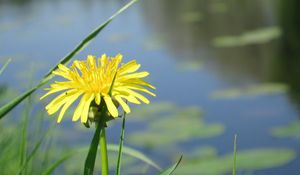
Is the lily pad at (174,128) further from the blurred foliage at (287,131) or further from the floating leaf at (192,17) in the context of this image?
the floating leaf at (192,17)

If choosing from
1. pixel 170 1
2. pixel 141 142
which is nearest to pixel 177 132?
pixel 141 142

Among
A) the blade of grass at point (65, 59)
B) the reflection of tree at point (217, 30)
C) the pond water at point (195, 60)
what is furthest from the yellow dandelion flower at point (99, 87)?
the reflection of tree at point (217, 30)

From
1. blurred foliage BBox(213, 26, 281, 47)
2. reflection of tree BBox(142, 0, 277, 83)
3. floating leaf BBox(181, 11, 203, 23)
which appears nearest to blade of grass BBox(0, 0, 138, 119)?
reflection of tree BBox(142, 0, 277, 83)

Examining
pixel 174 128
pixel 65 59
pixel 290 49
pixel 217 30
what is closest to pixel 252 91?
pixel 174 128

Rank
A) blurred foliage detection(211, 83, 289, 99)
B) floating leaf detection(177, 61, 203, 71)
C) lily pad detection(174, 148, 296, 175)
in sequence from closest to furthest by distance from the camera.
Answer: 1. lily pad detection(174, 148, 296, 175)
2. blurred foliage detection(211, 83, 289, 99)
3. floating leaf detection(177, 61, 203, 71)

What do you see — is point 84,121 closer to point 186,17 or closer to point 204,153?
point 204,153

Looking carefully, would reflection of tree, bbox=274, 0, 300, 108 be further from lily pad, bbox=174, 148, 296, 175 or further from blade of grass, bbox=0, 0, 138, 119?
blade of grass, bbox=0, 0, 138, 119
